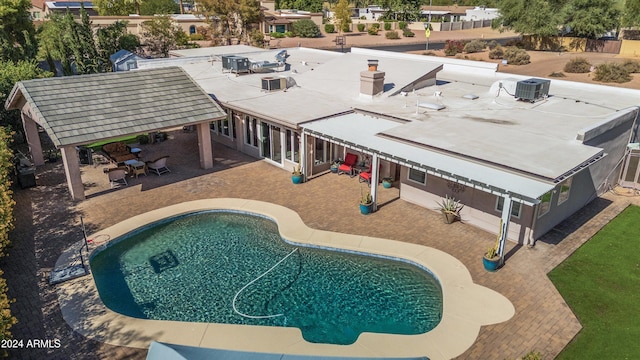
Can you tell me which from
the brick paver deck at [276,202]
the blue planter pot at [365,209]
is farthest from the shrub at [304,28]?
the blue planter pot at [365,209]

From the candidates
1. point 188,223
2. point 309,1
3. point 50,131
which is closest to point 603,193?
point 188,223

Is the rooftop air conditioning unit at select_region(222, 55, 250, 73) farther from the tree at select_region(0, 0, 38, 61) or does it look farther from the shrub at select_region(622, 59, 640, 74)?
the shrub at select_region(622, 59, 640, 74)

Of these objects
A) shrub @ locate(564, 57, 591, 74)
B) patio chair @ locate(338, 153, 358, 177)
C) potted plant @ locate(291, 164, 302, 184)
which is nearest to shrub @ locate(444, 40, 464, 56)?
shrub @ locate(564, 57, 591, 74)

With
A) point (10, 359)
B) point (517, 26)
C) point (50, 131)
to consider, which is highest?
point (517, 26)

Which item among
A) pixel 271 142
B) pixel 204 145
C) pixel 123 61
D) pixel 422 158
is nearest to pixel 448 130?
pixel 422 158

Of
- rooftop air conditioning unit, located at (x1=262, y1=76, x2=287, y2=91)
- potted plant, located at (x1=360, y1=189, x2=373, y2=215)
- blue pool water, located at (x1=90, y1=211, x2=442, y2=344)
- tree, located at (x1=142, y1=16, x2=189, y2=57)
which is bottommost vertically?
blue pool water, located at (x1=90, y1=211, x2=442, y2=344)

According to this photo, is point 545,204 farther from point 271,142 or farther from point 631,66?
point 631,66

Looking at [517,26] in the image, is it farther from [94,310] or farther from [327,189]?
[94,310]
